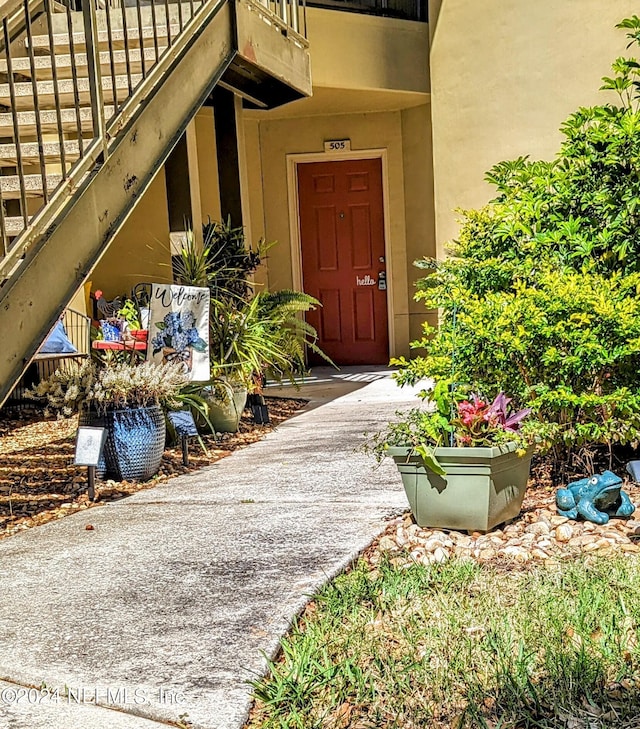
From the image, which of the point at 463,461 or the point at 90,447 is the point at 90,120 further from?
the point at 463,461

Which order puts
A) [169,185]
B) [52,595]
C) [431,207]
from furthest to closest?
[431,207]
[169,185]
[52,595]

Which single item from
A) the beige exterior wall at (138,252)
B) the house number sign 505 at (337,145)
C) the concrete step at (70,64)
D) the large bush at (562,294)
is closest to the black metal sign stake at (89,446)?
the large bush at (562,294)

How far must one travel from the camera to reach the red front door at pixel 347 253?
9797 millimetres

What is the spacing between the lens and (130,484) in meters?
4.74

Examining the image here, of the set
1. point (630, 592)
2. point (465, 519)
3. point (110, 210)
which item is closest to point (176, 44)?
point (110, 210)

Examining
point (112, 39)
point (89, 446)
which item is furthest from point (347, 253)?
point (89, 446)

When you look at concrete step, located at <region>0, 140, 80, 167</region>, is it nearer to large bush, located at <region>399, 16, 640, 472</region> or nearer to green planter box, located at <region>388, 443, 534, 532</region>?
large bush, located at <region>399, 16, 640, 472</region>

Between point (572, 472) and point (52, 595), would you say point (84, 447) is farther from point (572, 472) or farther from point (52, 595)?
point (572, 472)

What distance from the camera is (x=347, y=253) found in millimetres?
9898

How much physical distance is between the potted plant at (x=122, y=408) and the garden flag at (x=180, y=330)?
67cm

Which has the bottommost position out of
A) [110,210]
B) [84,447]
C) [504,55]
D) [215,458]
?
[215,458]

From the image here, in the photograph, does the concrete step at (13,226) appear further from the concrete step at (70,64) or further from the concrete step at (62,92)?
the concrete step at (70,64)

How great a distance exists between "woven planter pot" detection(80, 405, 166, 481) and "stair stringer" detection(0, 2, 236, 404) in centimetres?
113

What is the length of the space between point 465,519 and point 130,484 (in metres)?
2.20
